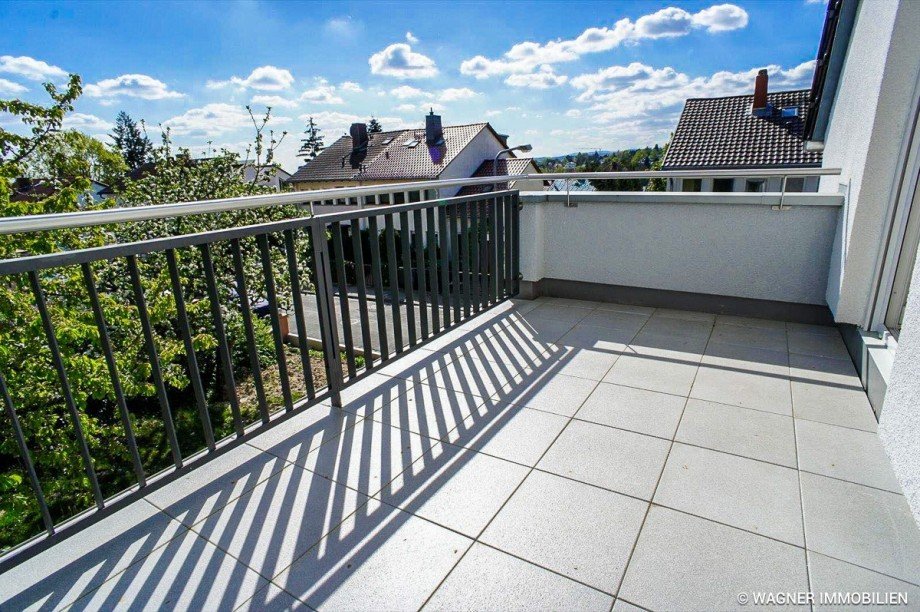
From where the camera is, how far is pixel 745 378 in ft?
8.41

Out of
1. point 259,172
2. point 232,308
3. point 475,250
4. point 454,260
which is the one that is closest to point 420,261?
point 454,260

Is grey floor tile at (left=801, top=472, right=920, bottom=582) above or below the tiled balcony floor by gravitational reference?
above

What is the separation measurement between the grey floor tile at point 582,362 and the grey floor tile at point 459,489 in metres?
0.97

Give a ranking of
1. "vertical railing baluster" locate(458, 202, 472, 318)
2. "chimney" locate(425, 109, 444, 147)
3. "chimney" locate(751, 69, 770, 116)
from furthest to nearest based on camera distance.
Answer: "chimney" locate(425, 109, 444, 147), "chimney" locate(751, 69, 770, 116), "vertical railing baluster" locate(458, 202, 472, 318)

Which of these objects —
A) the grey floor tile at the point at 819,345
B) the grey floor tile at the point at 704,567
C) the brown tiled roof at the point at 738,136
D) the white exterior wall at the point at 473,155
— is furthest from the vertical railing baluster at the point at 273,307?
the white exterior wall at the point at 473,155

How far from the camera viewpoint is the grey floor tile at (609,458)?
1.75 meters

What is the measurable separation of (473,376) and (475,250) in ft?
3.51

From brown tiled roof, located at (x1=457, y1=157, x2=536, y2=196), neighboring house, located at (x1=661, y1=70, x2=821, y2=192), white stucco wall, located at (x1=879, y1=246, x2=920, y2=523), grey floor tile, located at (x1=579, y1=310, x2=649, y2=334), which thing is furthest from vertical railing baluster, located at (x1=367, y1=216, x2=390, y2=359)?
brown tiled roof, located at (x1=457, y1=157, x2=536, y2=196)

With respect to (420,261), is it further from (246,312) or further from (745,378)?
(745,378)

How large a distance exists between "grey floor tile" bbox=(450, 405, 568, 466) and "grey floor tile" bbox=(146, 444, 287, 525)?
2.65 ft

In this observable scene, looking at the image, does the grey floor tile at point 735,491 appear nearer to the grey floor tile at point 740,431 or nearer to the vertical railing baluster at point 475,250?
the grey floor tile at point 740,431

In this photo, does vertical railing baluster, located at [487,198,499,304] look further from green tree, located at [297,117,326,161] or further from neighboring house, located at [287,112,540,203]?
green tree, located at [297,117,326,161]

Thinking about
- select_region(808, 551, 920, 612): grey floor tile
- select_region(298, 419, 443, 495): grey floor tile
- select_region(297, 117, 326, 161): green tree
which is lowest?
select_region(298, 419, 443, 495): grey floor tile

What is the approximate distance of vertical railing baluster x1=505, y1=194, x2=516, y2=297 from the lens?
376 cm
